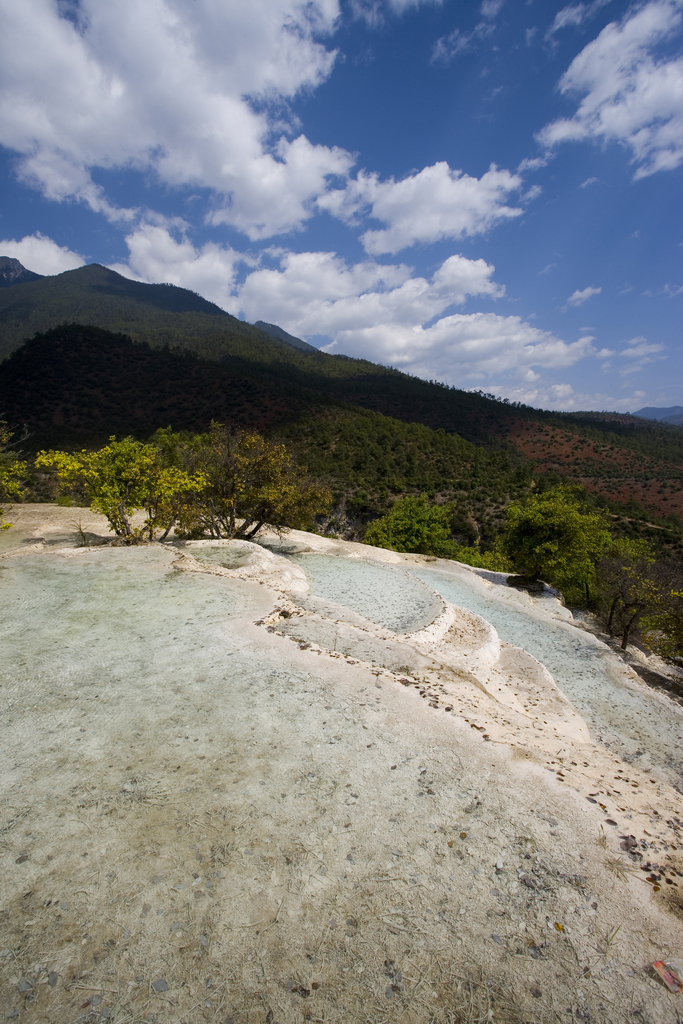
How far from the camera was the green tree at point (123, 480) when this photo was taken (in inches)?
602

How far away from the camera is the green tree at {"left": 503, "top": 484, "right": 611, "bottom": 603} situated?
26.8 metres

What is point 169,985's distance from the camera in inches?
136

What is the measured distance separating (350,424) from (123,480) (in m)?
62.3

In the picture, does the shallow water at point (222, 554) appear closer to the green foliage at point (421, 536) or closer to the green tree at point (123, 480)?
the green tree at point (123, 480)

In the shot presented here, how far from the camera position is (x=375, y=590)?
1650 centimetres

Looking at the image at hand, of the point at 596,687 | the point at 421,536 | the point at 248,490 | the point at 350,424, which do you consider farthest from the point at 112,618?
the point at 350,424

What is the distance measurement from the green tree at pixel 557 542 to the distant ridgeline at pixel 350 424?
21.5 meters

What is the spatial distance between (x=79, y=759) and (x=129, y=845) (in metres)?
1.68

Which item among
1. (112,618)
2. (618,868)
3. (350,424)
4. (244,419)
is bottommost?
(112,618)

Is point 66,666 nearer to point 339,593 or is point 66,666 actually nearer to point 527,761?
point 527,761

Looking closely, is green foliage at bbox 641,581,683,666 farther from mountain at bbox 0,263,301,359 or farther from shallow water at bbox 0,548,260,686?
mountain at bbox 0,263,301,359

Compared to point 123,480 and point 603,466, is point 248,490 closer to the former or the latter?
point 123,480

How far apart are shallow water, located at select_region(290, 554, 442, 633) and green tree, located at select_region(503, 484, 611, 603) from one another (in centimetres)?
1282

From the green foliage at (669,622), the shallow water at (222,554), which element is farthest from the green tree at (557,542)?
the shallow water at (222,554)
